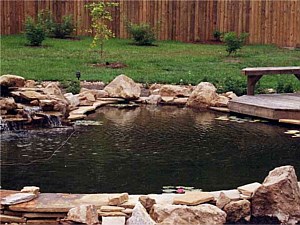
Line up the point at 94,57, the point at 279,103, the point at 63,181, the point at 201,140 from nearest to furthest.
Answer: the point at 63,181 → the point at 201,140 → the point at 279,103 → the point at 94,57

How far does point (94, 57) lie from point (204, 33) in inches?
220

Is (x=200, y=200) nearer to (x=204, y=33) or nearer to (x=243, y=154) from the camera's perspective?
(x=243, y=154)

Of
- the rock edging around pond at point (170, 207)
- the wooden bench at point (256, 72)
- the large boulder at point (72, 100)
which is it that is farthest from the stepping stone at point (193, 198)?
the wooden bench at point (256, 72)

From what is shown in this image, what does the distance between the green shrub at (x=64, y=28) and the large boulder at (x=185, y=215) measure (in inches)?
571

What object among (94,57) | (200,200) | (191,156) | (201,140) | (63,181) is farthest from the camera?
(94,57)

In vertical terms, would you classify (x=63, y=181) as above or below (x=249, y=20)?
below

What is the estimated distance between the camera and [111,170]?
708cm

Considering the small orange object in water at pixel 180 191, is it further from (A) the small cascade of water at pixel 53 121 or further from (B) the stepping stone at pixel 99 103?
(B) the stepping stone at pixel 99 103

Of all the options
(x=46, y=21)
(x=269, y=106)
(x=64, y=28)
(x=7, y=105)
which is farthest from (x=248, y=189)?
(x=64, y=28)

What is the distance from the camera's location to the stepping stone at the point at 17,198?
18.1 feet

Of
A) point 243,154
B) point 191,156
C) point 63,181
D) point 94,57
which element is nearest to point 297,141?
point 243,154

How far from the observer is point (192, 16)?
20719 millimetres

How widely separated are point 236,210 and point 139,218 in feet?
2.95

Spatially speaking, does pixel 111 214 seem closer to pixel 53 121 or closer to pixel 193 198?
pixel 193 198
